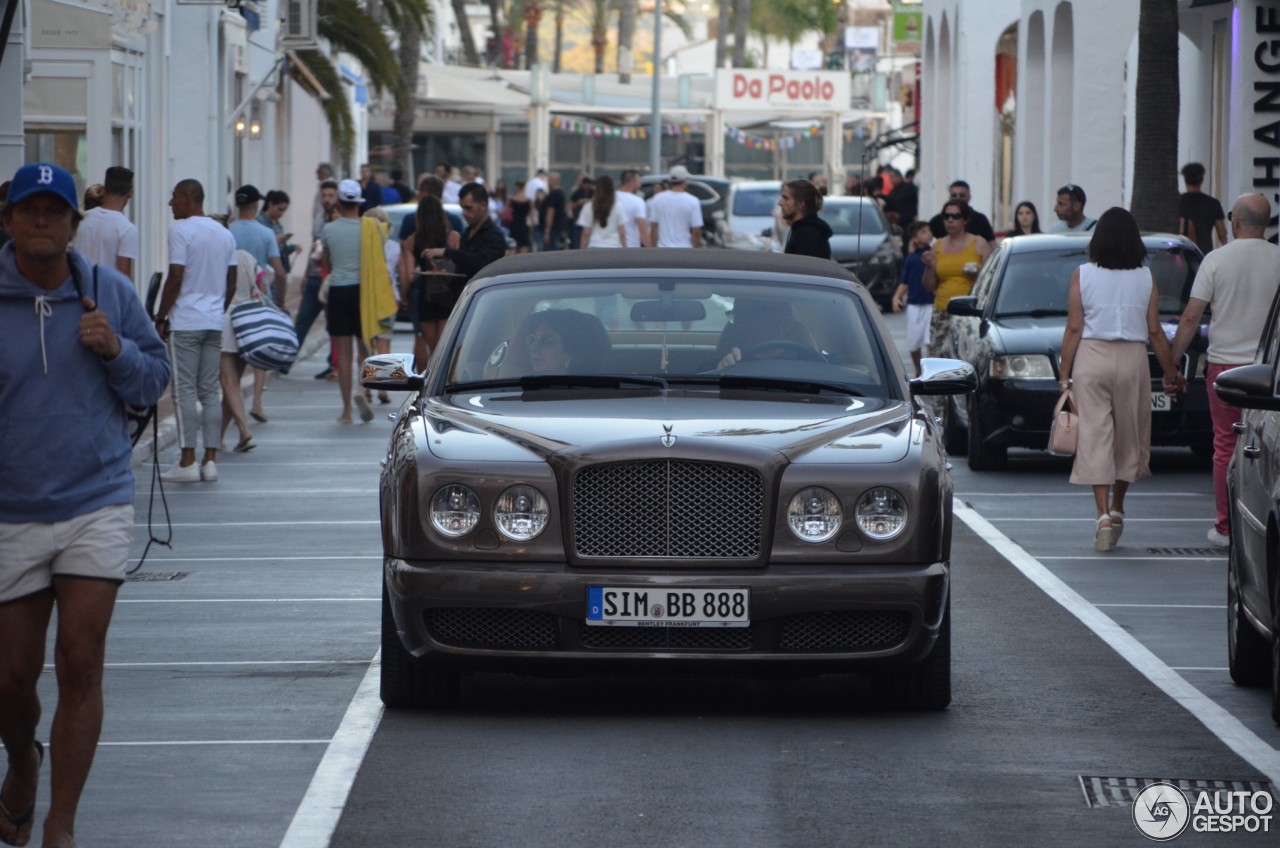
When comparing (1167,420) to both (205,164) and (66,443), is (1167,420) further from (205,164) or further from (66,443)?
(205,164)

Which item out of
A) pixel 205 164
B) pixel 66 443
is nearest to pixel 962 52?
pixel 205 164

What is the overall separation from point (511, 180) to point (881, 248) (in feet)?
126

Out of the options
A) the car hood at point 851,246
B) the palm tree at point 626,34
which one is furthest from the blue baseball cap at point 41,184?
the palm tree at point 626,34

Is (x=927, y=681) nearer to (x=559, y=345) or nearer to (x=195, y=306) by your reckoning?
(x=559, y=345)

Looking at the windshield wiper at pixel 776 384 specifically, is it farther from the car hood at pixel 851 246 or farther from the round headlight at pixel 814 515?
the car hood at pixel 851 246

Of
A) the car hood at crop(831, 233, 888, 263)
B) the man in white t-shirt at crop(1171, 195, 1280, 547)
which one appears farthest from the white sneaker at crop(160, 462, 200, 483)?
the car hood at crop(831, 233, 888, 263)

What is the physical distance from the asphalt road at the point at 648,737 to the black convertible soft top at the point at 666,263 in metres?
1.58

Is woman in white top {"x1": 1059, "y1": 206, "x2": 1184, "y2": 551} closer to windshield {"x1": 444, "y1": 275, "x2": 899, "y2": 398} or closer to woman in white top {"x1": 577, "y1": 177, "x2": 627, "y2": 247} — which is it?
windshield {"x1": 444, "y1": 275, "x2": 899, "y2": 398}

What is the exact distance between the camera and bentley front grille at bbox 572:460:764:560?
7.99 meters

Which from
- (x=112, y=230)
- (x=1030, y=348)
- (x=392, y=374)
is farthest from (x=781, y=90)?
(x=392, y=374)

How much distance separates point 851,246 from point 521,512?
29.6 metres

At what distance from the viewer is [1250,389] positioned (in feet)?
26.8

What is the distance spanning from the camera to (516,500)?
803cm

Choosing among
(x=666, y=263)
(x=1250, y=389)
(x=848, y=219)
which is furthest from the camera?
(x=848, y=219)
